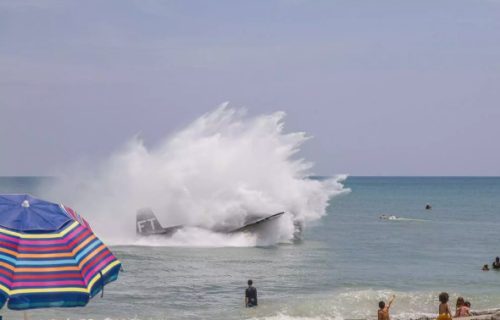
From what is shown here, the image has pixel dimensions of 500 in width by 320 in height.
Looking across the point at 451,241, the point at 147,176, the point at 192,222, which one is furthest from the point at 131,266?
the point at 451,241

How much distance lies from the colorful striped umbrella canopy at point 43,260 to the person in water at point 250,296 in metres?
15.3

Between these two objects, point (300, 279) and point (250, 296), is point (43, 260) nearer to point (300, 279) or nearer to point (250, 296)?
point (250, 296)

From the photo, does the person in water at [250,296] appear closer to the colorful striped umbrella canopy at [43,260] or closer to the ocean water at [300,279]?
the ocean water at [300,279]

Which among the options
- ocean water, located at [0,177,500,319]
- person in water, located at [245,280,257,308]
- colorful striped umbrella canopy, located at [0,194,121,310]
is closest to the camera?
colorful striped umbrella canopy, located at [0,194,121,310]

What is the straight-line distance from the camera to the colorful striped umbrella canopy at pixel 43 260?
716cm

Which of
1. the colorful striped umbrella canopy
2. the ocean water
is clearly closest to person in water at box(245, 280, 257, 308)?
the ocean water

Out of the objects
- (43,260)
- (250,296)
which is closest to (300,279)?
(250,296)

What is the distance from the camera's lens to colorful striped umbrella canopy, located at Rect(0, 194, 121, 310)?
282 inches

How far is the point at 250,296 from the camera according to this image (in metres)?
22.8

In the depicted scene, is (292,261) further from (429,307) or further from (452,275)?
(429,307)

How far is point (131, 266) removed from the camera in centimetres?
3300

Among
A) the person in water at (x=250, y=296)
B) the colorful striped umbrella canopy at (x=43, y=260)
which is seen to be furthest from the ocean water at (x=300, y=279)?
the colorful striped umbrella canopy at (x=43, y=260)

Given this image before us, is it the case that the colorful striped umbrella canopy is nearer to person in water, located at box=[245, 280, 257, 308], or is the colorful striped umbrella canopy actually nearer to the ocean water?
the ocean water

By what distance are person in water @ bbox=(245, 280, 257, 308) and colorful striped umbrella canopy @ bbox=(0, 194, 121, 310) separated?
15.3m
